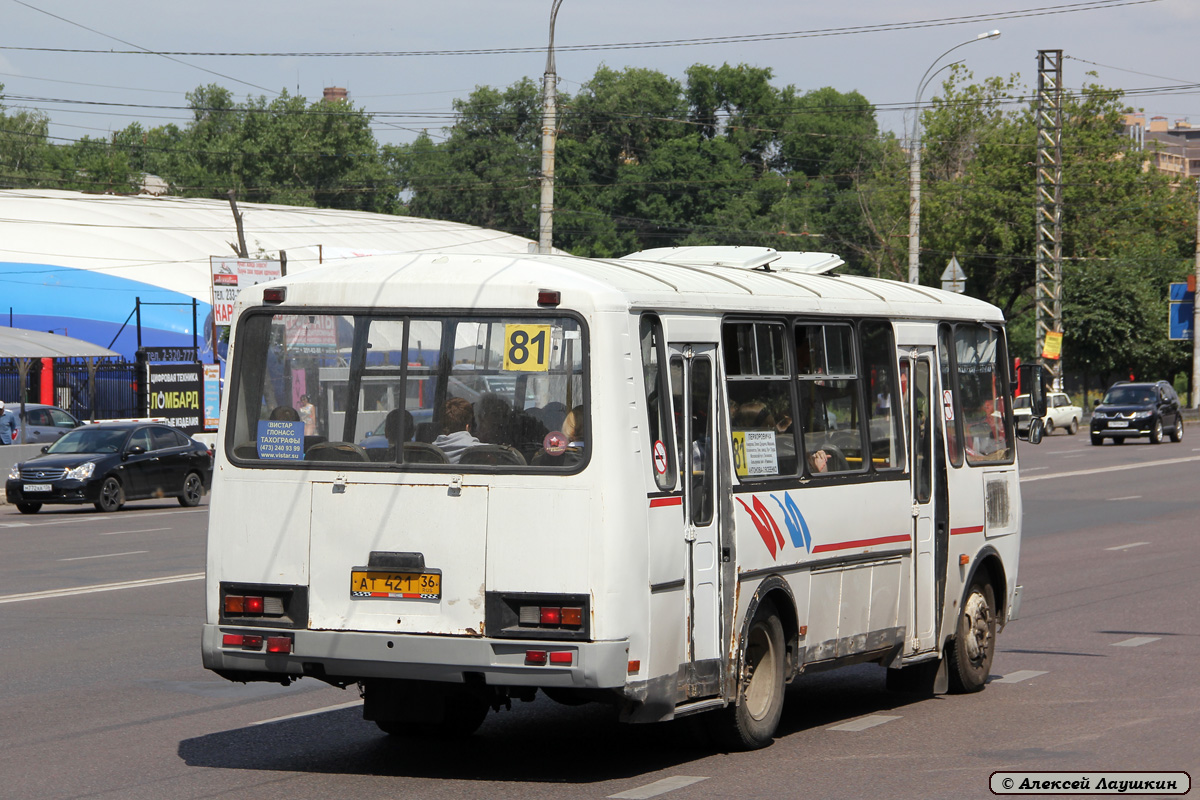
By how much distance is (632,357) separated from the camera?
733cm

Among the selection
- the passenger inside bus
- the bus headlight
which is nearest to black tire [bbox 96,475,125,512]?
the bus headlight

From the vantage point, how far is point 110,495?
89.1 feet

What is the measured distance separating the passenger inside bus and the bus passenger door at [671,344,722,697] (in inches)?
38.0

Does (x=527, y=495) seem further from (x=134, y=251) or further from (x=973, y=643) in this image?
(x=134, y=251)

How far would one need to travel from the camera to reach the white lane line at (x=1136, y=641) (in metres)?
12.0

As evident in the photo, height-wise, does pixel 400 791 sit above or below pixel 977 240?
below

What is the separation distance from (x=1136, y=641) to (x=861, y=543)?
14.0 feet

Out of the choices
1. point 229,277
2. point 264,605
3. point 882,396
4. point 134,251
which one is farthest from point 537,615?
point 134,251

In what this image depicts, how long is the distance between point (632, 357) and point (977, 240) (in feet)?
255

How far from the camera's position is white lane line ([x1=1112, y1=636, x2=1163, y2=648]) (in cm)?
1205

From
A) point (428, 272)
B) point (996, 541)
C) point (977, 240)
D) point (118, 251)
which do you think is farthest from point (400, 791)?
point (977, 240)

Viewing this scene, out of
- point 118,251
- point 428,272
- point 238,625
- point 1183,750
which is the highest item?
point 118,251

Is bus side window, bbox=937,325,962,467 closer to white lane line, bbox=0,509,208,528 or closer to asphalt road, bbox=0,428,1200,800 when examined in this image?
asphalt road, bbox=0,428,1200,800

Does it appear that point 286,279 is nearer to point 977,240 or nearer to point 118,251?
point 118,251
